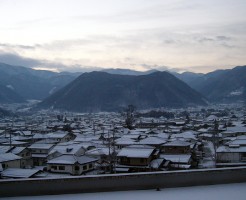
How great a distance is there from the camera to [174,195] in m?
4.60

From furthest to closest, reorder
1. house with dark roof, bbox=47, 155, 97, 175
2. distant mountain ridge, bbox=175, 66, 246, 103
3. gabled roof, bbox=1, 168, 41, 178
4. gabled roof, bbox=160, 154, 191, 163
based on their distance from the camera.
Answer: distant mountain ridge, bbox=175, 66, 246, 103
gabled roof, bbox=160, 154, 191, 163
house with dark roof, bbox=47, 155, 97, 175
gabled roof, bbox=1, 168, 41, 178

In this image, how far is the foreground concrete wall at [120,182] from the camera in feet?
15.3

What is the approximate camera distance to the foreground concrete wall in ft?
15.3

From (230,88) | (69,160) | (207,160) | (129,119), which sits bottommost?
(207,160)

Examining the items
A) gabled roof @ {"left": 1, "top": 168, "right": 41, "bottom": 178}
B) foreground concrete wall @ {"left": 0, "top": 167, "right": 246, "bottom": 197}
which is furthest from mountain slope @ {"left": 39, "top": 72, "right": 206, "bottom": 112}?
foreground concrete wall @ {"left": 0, "top": 167, "right": 246, "bottom": 197}

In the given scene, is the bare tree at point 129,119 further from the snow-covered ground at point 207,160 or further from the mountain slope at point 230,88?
the mountain slope at point 230,88

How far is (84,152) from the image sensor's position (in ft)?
74.3

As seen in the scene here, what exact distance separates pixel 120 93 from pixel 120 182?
110152 mm

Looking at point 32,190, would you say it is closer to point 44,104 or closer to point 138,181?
point 138,181

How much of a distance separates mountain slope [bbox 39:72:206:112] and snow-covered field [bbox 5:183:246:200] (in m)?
103

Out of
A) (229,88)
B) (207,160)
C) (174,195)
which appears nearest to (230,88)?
(229,88)

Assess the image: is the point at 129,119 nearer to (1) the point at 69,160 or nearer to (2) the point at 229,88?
(1) the point at 69,160

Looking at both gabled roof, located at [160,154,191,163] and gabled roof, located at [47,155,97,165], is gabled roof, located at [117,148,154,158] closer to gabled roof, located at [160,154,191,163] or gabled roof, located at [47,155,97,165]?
gabled roof, located at [160,154,191,163]

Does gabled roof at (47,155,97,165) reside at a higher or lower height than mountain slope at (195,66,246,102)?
lower
